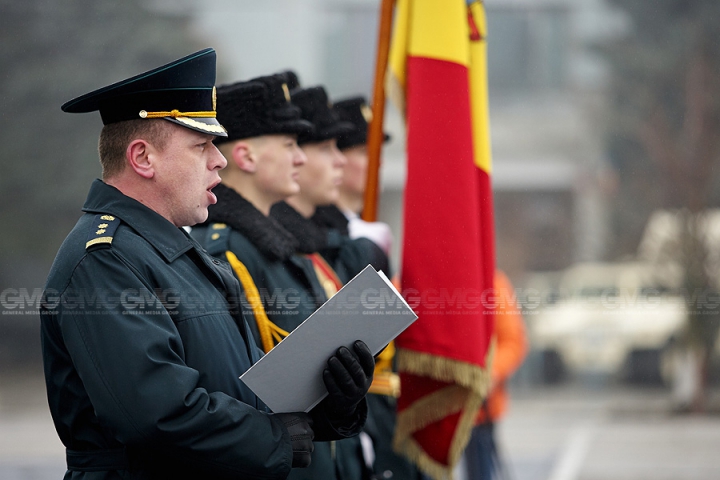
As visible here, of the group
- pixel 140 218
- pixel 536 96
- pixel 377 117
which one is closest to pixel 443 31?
pixel 377 117

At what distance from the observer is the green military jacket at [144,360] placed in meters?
1.69

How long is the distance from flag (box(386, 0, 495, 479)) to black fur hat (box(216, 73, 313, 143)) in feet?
1.65

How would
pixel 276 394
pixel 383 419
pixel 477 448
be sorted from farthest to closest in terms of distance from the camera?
1. pixel 477 448
2. pixel 383 419
3. pixel 276 394

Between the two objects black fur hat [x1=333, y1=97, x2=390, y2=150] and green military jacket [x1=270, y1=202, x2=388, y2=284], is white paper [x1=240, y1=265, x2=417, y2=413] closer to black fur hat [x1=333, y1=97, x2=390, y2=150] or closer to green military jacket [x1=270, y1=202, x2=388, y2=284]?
green military jacket [x1=270, y1=202, x2=388, y2=284]

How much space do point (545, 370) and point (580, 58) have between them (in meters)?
4.38

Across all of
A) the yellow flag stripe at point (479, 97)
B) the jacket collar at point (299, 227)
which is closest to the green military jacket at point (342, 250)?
the jacket collar at point (299, 227)

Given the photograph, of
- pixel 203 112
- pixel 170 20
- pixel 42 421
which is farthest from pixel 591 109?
pixel 203 112

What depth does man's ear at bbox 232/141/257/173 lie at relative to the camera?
8.93ft

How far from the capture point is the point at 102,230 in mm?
1815

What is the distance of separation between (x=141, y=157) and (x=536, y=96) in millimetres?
12084

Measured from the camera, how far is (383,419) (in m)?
3.58

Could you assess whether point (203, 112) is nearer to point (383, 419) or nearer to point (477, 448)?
point (383, 419)

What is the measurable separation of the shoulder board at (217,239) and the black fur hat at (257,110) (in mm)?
242

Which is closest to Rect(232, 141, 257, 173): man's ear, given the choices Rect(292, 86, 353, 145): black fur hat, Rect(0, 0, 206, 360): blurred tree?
Rect(292, 86, 353, 145): black fur hat
